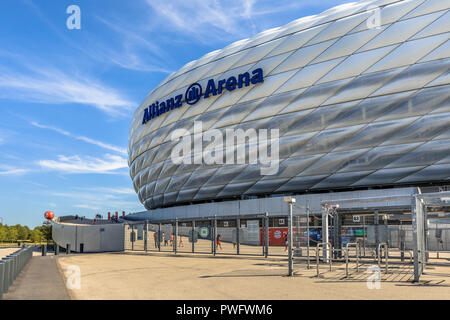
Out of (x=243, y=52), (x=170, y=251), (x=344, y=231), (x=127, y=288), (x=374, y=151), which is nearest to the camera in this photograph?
(x=127, y=288)

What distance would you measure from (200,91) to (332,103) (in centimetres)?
1280

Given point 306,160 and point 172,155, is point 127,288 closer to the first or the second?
point 306,160

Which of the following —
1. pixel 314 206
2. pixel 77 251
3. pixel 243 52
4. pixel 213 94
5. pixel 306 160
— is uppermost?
pixel 243 52

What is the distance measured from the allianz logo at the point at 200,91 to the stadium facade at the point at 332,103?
0.10 metres

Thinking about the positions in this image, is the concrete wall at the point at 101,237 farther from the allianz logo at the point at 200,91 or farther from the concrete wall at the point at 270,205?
the allianz logo at the point at 200,91

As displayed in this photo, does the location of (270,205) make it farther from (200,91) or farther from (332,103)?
(200,91)

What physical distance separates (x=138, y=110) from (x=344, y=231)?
34593 millimetres

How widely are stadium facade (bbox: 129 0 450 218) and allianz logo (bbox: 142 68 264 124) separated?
99 mm

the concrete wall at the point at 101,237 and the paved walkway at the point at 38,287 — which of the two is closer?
the paved walkway at the point at 38,287

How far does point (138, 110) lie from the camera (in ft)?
173

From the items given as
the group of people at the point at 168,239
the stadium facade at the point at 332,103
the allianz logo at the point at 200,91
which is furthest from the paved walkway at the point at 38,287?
the allianz logo at the point at 200,91

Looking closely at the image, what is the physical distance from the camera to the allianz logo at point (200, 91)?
35.3 m

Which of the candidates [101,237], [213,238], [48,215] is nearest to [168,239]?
[213,238]
